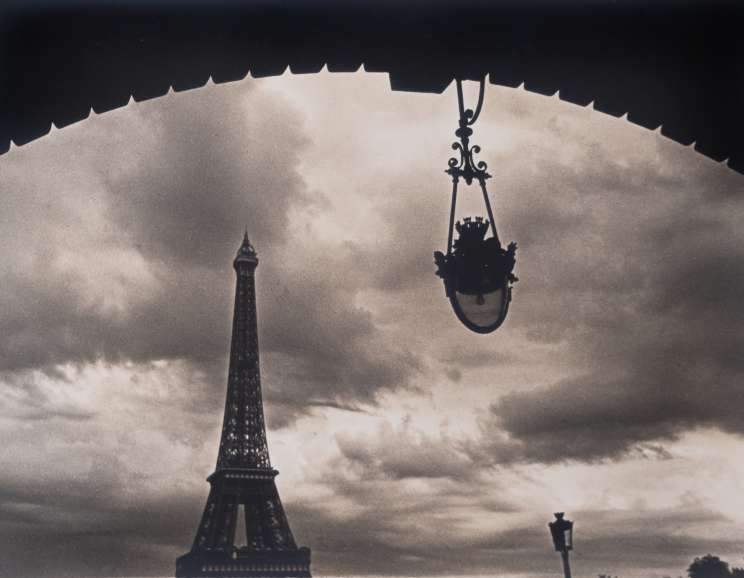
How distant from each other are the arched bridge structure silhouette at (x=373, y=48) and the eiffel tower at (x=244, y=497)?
45105 millimetres

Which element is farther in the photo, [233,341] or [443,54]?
[233,341]

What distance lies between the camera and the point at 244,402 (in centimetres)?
5294

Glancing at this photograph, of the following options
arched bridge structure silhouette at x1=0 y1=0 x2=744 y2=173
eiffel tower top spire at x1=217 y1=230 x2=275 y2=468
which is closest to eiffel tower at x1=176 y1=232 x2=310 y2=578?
eiffel tower top spire at x1=217 y1=230 x2=275 y2=468

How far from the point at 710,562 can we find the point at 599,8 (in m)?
35.7

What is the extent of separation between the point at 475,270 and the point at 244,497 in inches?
1876

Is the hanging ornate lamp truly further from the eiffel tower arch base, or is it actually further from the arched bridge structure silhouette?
the eiffel tower arch base

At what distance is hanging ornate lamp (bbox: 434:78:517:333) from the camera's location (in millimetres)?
5051

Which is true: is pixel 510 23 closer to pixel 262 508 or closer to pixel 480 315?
pixel 480 315

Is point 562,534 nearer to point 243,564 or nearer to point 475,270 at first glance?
point 475,270

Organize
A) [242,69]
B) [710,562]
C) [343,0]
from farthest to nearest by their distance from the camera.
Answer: [710,562], [242,69], [343,0]

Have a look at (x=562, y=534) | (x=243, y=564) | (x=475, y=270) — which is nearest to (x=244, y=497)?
(x=243, y=564)

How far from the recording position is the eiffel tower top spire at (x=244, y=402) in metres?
51.4

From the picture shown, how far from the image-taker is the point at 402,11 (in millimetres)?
4961

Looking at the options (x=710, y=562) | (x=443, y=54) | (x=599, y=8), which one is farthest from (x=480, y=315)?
(x=710, y=562)
